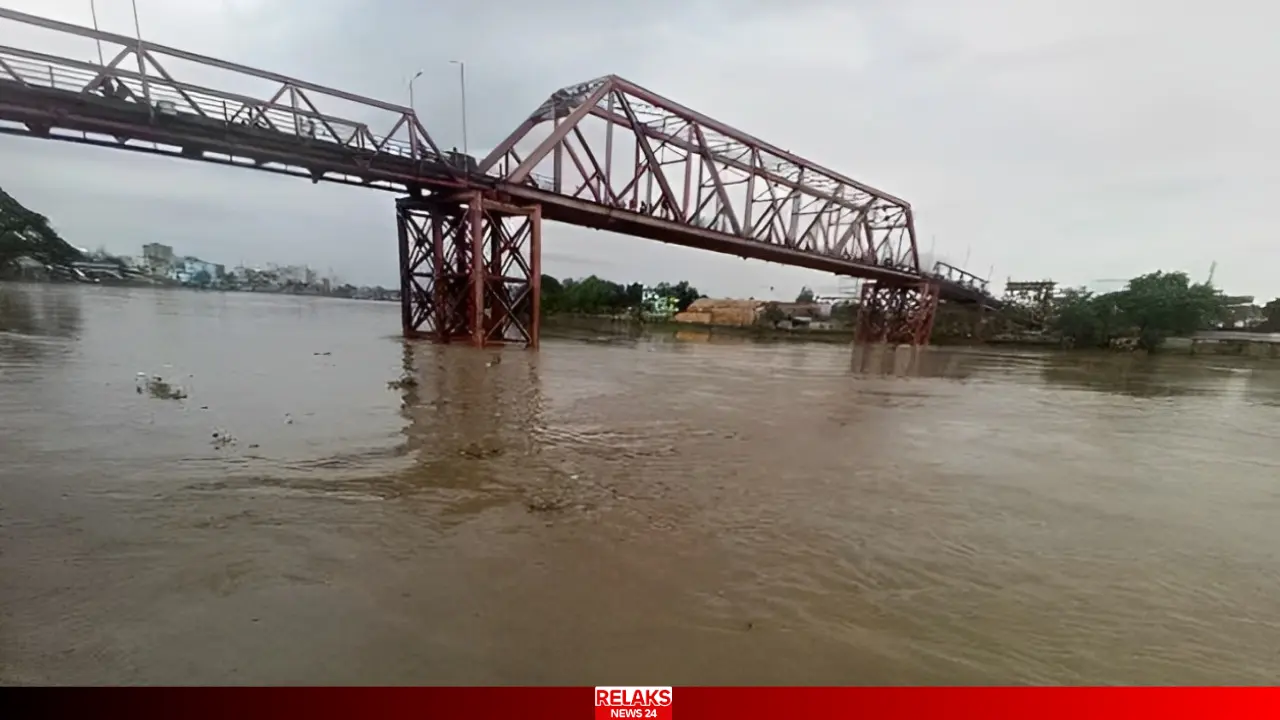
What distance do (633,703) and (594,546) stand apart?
3.44ft

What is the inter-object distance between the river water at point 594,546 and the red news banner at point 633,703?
0.05 meters

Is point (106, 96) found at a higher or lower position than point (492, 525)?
higher

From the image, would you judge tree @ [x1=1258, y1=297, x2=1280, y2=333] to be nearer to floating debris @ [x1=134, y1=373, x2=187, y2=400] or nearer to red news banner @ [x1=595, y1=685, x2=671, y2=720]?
red news banner @ [x1=595, y1=685, x2=671, y2=720]

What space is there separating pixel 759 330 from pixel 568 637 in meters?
40.9

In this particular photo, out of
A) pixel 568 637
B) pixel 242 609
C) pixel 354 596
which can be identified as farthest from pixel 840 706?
pixel 242 609

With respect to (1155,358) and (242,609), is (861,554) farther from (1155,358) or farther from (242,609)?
(1155,358)

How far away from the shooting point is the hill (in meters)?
3.21

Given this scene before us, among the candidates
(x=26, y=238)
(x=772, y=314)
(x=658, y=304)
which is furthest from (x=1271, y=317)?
(x=658, y=304)

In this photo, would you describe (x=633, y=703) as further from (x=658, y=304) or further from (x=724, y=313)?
(x=658, y=304)

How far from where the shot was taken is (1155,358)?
2202cm

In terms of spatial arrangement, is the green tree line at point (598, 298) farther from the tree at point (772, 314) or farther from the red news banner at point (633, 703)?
the red news banner at point (633, 703)

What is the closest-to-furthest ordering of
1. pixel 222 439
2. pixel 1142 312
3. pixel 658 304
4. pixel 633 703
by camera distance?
pixel 633 703 → pixel 222 439 → pixel 1142 312 → pixel 658 304

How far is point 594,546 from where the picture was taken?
2650 millimetres

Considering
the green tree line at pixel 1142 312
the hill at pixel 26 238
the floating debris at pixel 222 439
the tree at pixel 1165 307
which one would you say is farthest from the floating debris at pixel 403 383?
the tree at pixel 1165 307
